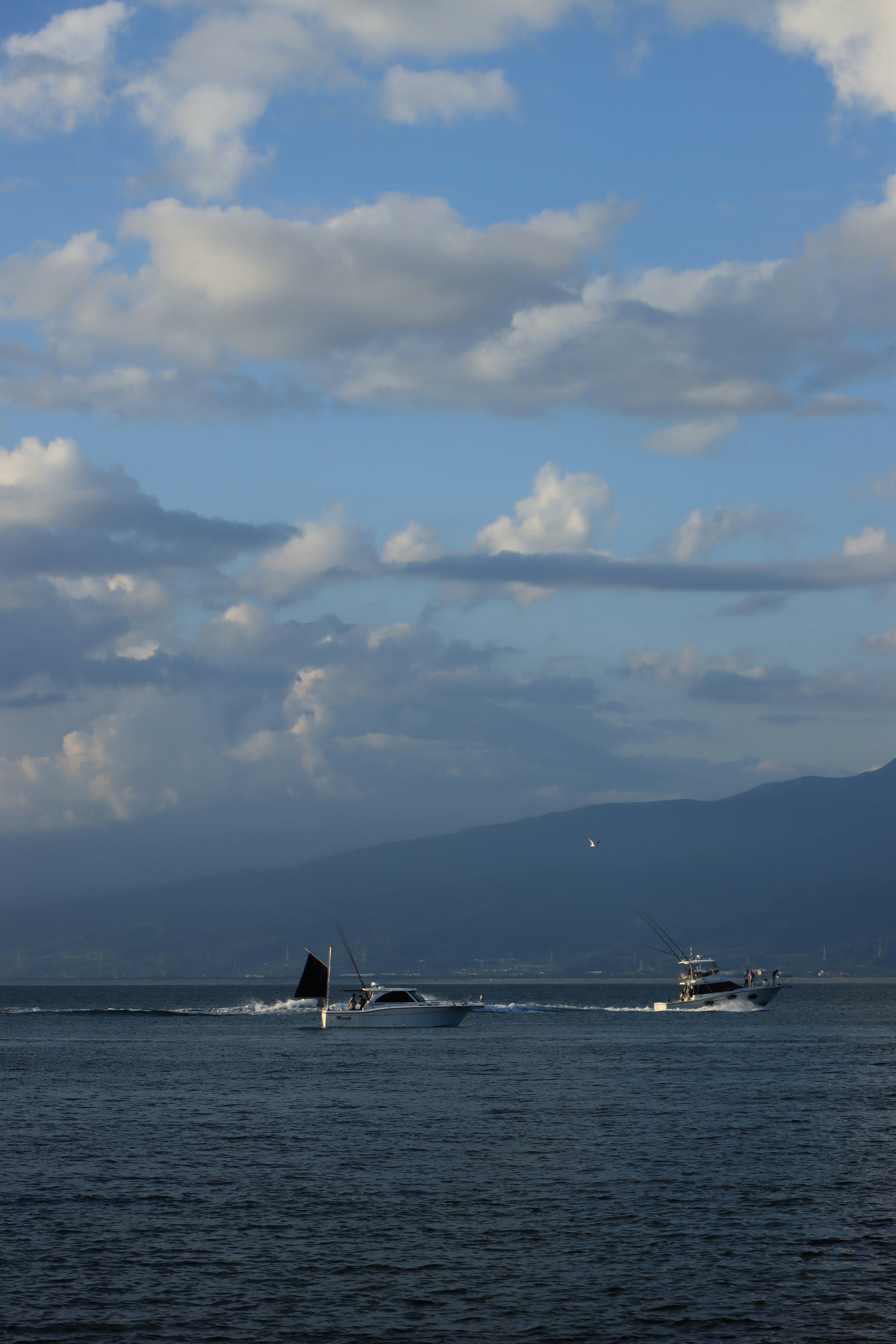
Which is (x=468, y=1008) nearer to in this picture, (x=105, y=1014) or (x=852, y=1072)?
(x=852, y=1072)

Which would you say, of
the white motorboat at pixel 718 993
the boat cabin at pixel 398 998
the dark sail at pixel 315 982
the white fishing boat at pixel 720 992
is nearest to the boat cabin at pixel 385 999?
the boat cabin at pixel 398 998

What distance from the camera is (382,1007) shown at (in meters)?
125

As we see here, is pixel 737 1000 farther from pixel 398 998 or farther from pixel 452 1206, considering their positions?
pixel 452 1206

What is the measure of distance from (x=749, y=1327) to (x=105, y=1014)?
597ft

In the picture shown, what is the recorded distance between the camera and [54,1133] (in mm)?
57781

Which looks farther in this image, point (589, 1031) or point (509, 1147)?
point (589, 1031)

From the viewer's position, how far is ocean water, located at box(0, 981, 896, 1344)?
29.6 m

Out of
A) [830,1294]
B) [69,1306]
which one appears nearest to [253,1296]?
[69,1306]

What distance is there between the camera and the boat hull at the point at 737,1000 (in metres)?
164

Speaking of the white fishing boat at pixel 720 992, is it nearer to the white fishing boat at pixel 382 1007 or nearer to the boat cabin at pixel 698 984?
the boat cabin at pixel 698 984

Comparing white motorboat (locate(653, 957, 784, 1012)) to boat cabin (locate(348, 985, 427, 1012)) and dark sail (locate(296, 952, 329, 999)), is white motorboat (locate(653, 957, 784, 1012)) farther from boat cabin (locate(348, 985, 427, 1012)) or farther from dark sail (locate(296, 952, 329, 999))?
dark sail (locate(296, 952, 329, 999))

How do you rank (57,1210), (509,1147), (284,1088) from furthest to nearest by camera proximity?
(284,1088) < (509,1147) < (57,1210)

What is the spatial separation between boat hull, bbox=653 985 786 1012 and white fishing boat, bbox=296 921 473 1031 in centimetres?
4586

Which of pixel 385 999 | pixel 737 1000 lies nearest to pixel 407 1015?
pixel 385 999
